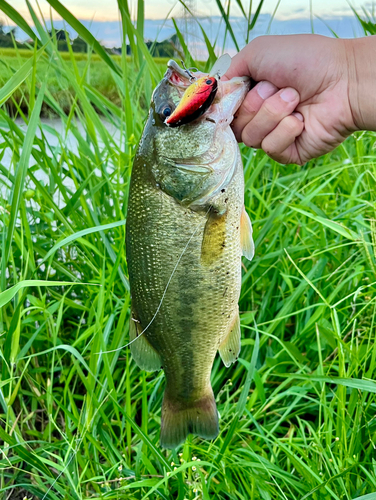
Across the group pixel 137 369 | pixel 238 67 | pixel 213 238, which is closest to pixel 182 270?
pixel 213 238

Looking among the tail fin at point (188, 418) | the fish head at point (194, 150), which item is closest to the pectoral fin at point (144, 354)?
the tail fin at point (188, 418)

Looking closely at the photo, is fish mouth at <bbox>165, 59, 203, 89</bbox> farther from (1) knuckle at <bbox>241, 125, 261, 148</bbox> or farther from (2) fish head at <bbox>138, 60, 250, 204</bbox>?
(1) knuckle at <bbox>241, 125, 261, 148</bbox>

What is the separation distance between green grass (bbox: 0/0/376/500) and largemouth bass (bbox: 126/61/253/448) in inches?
10.2

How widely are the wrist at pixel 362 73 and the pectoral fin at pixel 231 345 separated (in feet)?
2.66

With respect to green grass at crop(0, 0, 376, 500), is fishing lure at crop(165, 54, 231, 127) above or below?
above

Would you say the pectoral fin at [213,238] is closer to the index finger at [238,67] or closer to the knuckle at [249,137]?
the knuckle at [249,137]

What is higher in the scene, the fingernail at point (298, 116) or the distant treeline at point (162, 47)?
the distant treeline at point (162, 47)

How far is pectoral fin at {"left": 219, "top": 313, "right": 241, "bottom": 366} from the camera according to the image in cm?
135

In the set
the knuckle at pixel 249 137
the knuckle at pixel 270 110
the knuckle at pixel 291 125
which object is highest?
the knuckle at pixel 270 110

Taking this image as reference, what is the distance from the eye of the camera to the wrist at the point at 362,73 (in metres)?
1.42

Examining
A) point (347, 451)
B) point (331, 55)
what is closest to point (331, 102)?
point (331, 55)

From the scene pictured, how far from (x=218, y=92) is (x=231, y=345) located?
0.74 m

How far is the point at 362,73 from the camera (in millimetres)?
1427

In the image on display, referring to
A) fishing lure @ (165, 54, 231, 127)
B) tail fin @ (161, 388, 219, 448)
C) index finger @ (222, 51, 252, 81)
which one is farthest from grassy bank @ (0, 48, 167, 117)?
tail fin @ (161, 388, 219, 448)
